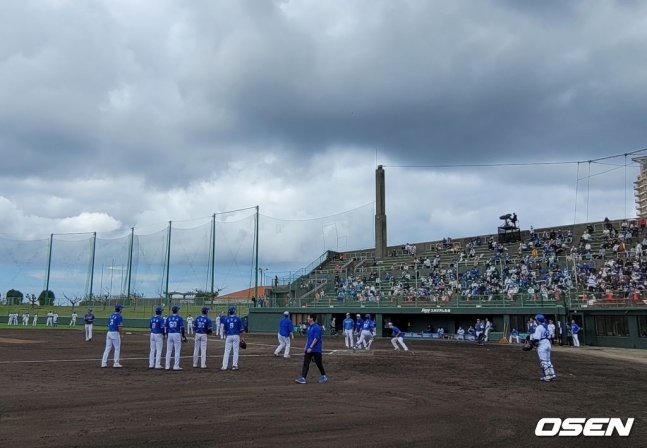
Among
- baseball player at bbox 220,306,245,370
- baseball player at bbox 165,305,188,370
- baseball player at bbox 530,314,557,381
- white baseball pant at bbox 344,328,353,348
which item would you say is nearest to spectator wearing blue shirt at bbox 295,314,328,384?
baseball player at bbox 220,306,245,370

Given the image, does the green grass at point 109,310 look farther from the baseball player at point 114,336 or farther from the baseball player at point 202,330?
the baseball player at point 114,336

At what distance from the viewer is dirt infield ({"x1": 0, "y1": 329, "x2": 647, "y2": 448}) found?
802 centimetres

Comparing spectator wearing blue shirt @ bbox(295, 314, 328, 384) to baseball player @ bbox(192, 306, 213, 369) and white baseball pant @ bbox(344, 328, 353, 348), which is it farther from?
white baseball pant @ bbox(344, 328, 353, 348)

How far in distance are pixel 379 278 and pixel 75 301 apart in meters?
37.1

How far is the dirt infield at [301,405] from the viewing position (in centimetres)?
802

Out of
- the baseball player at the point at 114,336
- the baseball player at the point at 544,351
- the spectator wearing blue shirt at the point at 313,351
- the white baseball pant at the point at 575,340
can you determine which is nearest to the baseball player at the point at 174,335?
the baseball player at the point at 114,336

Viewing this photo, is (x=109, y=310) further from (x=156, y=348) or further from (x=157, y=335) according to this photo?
(x=157, y=335)

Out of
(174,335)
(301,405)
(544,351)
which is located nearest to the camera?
(301,405)

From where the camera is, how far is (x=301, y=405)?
10.6 meters

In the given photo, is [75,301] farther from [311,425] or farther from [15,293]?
[311,425]

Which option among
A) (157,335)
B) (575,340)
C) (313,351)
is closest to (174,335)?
(157,335)

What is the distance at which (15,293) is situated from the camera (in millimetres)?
79500

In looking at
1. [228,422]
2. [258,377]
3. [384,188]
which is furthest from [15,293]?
[228,422]

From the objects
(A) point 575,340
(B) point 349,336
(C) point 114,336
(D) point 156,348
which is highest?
(C) point 114,336
